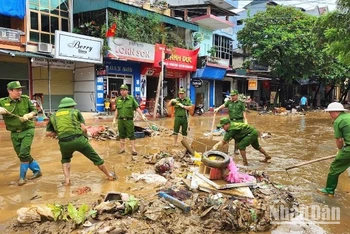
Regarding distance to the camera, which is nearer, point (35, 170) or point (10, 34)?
point (35, 170)

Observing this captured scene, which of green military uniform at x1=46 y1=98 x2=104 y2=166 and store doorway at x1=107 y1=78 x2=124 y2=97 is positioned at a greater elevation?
store doorway at x1=107 y1=78 x2=124 y2=97

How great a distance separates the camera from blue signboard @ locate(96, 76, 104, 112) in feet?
63.2

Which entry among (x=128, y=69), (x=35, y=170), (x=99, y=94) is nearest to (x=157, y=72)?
(x=128, y=69)

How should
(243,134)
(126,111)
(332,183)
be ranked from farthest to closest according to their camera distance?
1. (126,111)
2. (243,134)
3. (332,183)

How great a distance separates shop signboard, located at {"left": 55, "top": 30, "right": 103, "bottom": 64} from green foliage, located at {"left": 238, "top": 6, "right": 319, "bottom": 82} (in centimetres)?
1608

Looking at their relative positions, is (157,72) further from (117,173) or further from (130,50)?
(117,173)

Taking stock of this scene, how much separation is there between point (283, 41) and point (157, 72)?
472 inches

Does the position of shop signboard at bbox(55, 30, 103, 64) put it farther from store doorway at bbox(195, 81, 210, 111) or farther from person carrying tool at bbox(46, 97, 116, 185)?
store doorway at bbox(195, 81, 210, 111)

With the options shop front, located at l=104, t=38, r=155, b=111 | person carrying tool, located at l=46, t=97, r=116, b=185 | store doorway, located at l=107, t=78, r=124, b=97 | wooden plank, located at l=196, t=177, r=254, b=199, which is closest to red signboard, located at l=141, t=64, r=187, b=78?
shop front, located at l=104, t=38, r=155, b=111

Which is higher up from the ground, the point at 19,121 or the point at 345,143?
the point at 19,121

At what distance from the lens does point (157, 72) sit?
918 inches

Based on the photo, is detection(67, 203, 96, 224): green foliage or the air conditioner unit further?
the air conditioner unit

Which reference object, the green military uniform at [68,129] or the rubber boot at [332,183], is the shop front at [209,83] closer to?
the rubber boot at [332,183]

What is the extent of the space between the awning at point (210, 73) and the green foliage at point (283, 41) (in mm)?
3608
